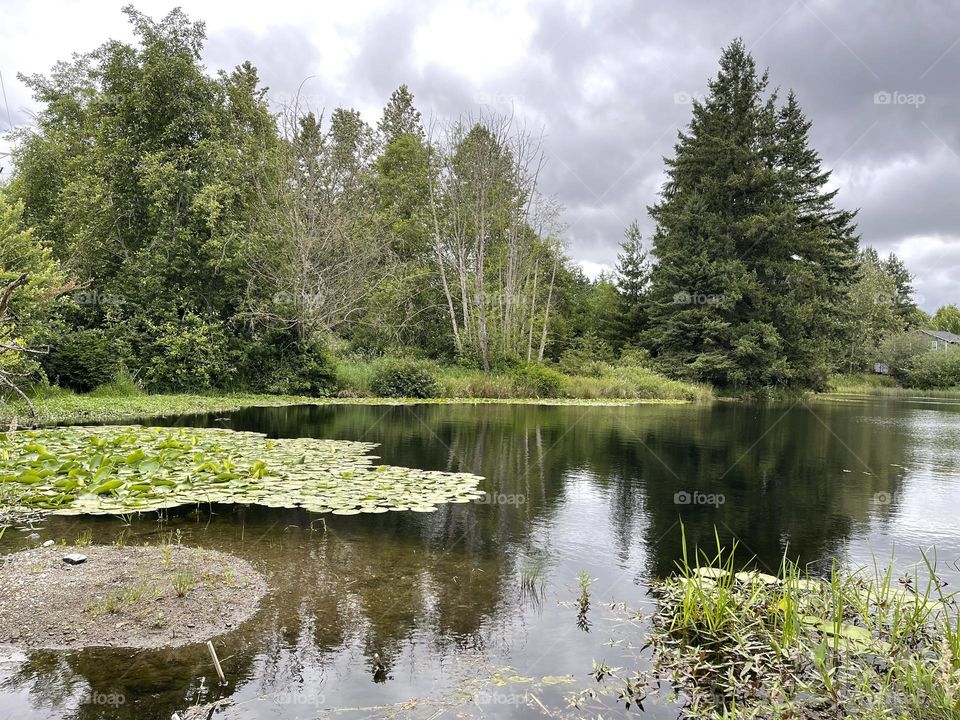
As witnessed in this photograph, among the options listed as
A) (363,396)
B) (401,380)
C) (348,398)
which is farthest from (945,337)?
(348,398)

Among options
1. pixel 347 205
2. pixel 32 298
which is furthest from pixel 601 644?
pixel 347 205

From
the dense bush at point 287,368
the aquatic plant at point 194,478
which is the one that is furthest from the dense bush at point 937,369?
the aquatic plant at point 194,478

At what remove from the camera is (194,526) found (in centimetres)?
642

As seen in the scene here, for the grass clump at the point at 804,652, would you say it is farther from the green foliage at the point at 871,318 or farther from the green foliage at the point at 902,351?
the green foliage at the point at 902,351

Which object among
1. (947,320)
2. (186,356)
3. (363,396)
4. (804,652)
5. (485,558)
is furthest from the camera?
(947,320)

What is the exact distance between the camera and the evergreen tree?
104 feet

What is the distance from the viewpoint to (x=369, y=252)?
2319 centimetres

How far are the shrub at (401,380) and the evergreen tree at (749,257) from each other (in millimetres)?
15593

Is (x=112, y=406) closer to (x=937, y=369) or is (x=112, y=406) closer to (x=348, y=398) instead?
(x=348, y=398)

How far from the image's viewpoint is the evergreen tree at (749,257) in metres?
31.6

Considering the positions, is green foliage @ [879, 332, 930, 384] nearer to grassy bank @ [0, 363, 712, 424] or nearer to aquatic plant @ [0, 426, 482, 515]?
grassy bank @ [0, 363, 712, 424]

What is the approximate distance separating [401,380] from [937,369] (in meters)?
43.5

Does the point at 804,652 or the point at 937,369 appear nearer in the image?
the point at 804,652

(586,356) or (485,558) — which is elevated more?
(586,356)
